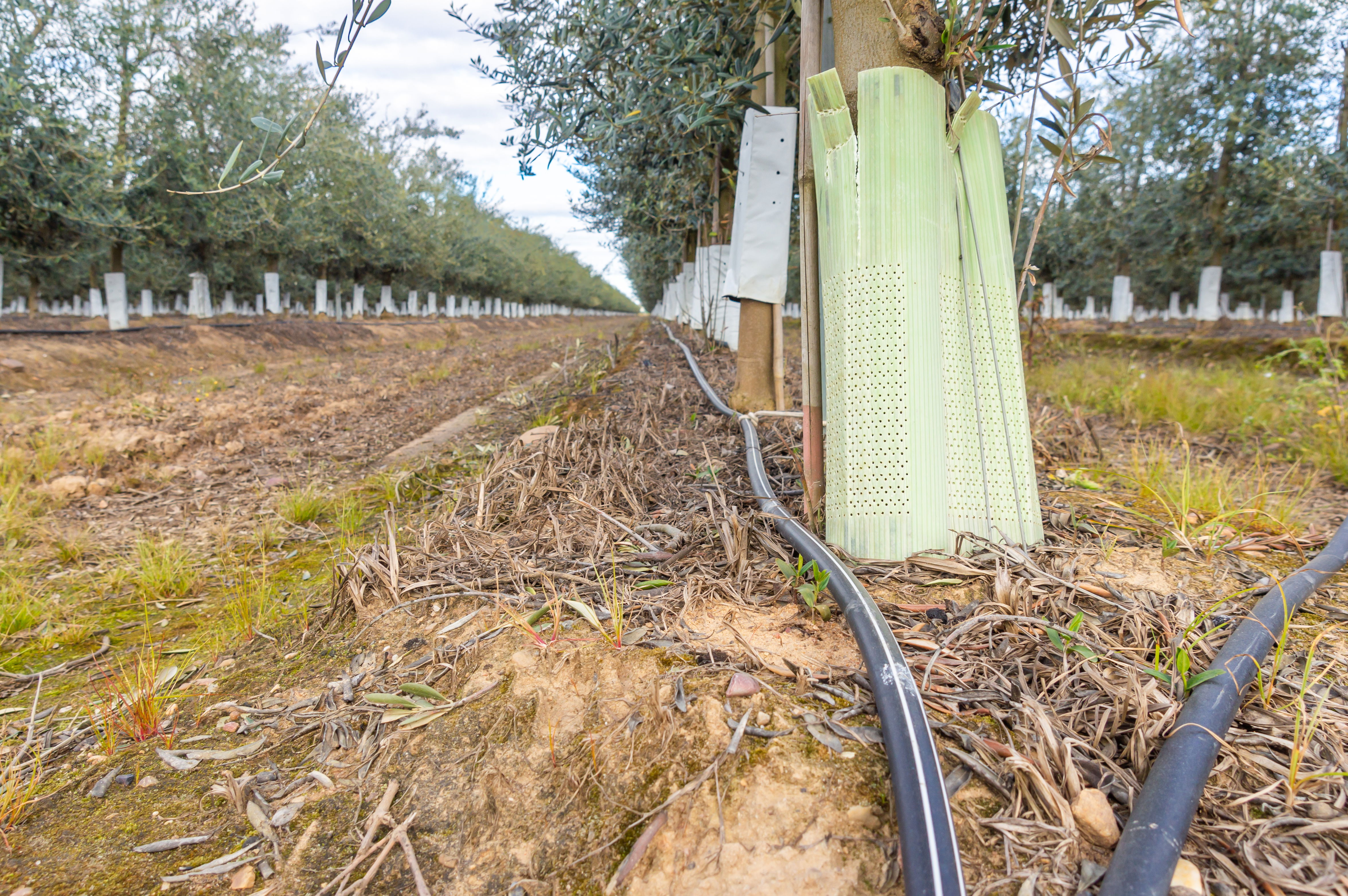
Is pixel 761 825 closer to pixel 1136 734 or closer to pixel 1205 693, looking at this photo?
pixel 1136 734

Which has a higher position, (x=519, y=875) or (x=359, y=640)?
(x=359, y=640)

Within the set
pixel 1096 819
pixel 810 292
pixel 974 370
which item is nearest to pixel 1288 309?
pixel 974 370

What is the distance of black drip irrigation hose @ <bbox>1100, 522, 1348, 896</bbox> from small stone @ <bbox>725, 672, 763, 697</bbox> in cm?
67

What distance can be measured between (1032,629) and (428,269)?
32.4 metres

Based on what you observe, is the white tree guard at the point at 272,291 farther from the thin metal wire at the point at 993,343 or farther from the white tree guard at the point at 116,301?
the thin metal wire at the point at 993,343

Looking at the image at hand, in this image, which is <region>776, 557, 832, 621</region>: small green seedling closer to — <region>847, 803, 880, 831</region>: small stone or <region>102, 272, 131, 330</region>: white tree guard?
<region>847, 803, 880, 831</region>: small stone

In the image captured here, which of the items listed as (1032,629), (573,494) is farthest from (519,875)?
(573,494)

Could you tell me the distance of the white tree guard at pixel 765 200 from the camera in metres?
3.33

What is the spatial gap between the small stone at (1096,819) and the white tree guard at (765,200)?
2.79m

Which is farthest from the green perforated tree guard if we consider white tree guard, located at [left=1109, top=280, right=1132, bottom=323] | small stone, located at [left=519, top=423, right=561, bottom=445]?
white tree guard, located at [left=1109, top=280, right=1132, bottom=323]

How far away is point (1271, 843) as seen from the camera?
41.6 inches

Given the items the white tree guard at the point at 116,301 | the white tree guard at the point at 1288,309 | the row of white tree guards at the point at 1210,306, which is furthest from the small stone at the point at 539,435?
the white tree guard at the point at 1288,309

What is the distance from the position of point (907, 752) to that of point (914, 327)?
1.32 m

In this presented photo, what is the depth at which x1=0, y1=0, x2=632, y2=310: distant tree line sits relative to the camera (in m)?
11.1
